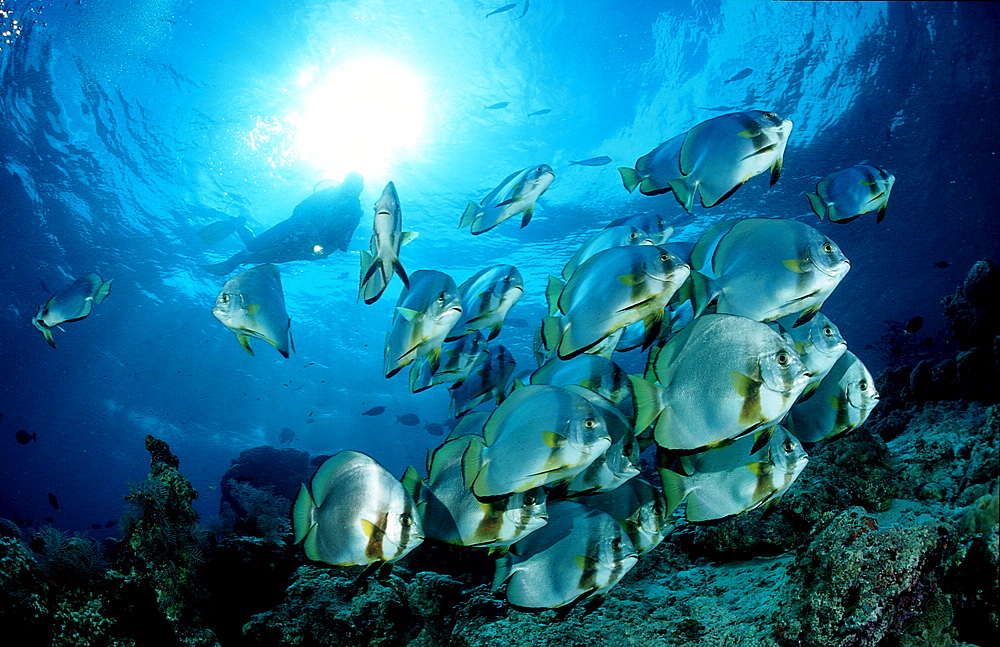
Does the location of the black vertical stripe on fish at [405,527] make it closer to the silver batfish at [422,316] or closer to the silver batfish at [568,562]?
the silver batfish at [568,562]

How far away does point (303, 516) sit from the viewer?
81.5 inches

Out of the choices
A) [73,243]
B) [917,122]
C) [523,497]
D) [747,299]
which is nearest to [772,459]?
[747,299]

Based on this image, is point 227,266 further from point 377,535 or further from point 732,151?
point 732,151

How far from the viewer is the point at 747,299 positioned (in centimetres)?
204

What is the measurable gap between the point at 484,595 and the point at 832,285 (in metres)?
3.24

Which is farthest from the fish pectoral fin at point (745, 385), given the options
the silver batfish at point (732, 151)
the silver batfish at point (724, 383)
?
the silver batfish at point (732, 151)

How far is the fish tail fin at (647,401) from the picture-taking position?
1.75 metres

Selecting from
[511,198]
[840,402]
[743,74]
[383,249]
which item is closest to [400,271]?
[383,249]

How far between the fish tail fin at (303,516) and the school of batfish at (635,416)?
10 mm

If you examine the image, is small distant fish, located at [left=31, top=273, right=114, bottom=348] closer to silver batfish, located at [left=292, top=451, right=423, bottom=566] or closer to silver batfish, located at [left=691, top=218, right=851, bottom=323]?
silver batfish, located at [left=292, top=451, right=423, bottom=566]

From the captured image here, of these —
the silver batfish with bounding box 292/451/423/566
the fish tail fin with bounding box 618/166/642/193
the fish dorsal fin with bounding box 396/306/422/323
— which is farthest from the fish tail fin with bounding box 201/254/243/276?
the silver batfish with bounding box 292/451/423/566

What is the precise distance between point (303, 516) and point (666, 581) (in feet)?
9.83

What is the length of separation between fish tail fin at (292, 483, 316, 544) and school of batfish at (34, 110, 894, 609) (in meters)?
0.01

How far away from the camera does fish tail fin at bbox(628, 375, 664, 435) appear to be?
1749 millimetres
